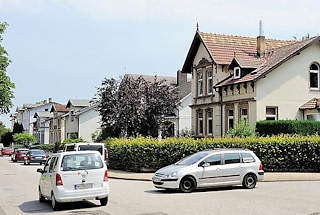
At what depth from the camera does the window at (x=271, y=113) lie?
29984 mm

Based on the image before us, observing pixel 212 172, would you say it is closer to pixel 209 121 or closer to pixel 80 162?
pixel 80 162

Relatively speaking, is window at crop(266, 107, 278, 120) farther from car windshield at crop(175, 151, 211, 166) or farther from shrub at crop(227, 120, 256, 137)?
car windshield at crop(175, 151, 211, 166)

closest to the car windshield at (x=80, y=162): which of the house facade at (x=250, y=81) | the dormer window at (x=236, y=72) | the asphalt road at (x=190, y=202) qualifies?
the asphalt road at (x=190, y=202)

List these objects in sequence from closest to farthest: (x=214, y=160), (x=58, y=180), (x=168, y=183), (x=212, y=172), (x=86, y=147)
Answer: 1. (x=58, y=180)
2. (x=168, y=183)
3. (x=212, y=172)
4. (x=214, y=160)
5. (x=86, y=147)

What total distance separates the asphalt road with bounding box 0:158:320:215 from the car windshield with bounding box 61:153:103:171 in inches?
45.9

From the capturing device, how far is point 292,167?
24.7 metres

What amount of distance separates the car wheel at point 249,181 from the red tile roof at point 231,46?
16506 mm

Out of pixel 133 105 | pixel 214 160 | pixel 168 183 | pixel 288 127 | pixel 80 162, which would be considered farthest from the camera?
pixel 133 105

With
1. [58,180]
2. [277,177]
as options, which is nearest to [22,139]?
[277,177]

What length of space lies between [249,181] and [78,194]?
25.2ft

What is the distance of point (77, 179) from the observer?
40.9ft

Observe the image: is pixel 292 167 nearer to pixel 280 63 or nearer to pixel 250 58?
pixel 280 63

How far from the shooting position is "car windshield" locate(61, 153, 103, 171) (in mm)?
12641

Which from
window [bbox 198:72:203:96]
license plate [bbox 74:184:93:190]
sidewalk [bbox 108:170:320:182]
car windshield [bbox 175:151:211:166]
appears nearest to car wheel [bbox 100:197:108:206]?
license plate [bbox 74:184:93:190]
